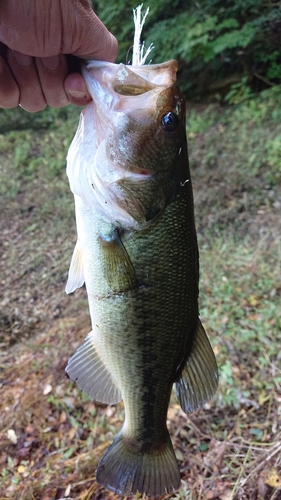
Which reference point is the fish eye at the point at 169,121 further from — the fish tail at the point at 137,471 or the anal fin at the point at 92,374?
the fish tail at the point at 137,471

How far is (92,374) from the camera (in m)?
1.65

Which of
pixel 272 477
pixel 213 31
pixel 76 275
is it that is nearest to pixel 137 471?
pixel 76 275

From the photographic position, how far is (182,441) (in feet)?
9.87

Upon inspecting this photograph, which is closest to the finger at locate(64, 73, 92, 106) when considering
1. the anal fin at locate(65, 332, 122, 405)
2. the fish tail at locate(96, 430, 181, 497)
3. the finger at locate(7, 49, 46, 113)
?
the finger at locate(7, 49, 46, 113)

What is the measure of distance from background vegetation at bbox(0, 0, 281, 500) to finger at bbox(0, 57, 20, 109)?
2518 millimetres

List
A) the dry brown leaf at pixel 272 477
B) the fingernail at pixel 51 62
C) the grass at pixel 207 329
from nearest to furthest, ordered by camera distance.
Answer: the fingernail at pixel 51 62
the dry brown leaf at pixel 272 477
the grass at pixel 207 329

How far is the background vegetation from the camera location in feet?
9.39

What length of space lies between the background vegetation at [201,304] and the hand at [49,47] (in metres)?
2.54

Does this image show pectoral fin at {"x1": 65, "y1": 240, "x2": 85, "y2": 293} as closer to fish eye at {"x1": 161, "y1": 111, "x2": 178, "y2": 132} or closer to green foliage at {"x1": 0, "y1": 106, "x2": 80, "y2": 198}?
fish eye at {"x1": 161, "y1": 111, "x2": 178, "y2": 132}

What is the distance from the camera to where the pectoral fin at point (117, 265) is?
136cm

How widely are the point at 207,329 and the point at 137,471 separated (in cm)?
218

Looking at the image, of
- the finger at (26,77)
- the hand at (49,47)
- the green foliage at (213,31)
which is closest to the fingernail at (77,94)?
the hand at (49,47)

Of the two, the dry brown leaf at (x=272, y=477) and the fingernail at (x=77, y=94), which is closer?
the fingernail at (x=77, y=94)

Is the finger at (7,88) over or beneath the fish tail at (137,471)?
over
